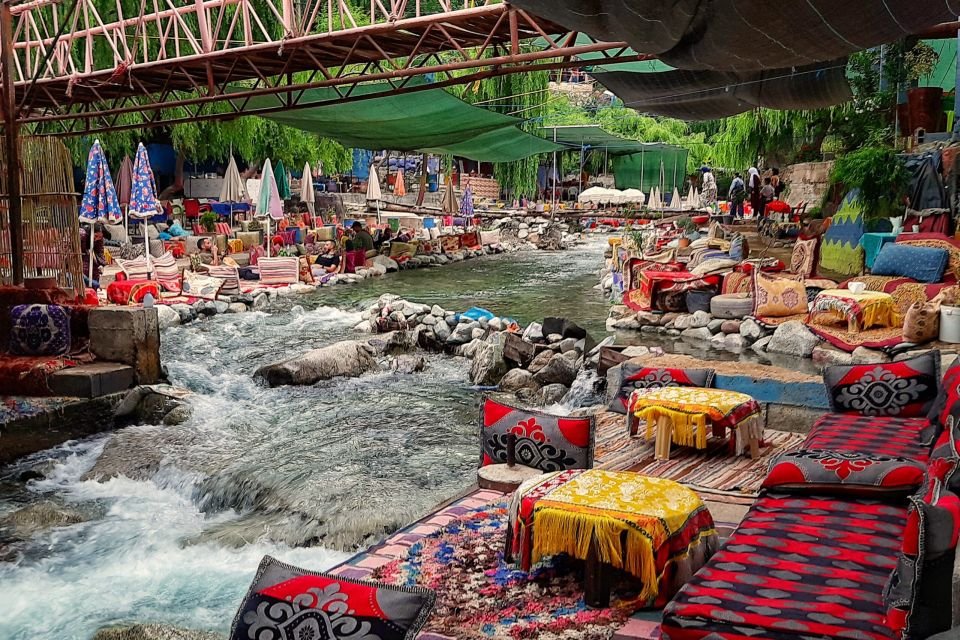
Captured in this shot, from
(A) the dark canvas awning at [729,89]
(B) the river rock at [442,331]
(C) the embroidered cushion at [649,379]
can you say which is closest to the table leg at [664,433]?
(C) the embroidered cushion at [649,379]

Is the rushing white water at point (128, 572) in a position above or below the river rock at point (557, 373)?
below

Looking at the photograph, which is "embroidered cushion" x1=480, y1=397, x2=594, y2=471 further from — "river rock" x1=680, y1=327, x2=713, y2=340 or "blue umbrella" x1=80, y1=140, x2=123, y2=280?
"blue umbrella" x1=80, y1=140, x2=123, y2=280

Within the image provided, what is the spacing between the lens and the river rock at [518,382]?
9.88 m

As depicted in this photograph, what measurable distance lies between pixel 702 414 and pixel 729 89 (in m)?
4.27

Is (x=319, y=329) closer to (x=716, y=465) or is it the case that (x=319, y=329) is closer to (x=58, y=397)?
(x=58, y=397)

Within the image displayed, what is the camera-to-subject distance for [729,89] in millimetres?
8531

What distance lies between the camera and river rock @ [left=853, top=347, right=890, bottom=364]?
8656 mm

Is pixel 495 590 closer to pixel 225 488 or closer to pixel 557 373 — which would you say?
pixel 225 488

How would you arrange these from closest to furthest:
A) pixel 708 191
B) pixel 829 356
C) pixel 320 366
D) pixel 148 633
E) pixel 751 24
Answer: pixel 751 24
pixel 148 633
pixel 829 356
pixel 320 366
pixel 708 191

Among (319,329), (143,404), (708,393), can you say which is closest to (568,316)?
(319,329)

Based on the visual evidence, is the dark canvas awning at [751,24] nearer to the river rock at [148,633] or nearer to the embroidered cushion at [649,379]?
the embroidered cushion at [649,379]

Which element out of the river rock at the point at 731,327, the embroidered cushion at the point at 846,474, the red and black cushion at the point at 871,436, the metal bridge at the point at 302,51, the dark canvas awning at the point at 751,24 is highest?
the metal bridge at the point at 302,51

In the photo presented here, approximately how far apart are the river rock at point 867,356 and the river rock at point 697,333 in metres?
2.51

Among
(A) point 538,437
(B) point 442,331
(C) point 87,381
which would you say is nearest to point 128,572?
(A) point 538,437
